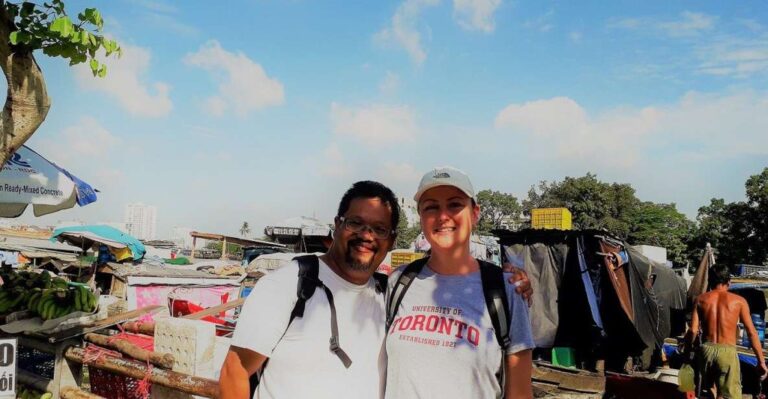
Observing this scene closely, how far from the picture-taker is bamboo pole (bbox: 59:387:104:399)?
3850 millimetres

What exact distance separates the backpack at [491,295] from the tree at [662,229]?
192 ft

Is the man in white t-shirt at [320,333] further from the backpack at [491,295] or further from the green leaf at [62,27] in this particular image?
the green leaf at [62,27]

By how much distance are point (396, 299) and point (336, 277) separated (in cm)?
30

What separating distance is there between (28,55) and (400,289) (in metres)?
3.68

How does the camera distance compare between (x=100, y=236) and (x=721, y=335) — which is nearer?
(x=721, y=335)

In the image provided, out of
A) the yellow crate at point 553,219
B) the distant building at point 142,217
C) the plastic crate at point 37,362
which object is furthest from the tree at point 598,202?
the distant building at point 142,217

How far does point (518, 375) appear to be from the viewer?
2.06m

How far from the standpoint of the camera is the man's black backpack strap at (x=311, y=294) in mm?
2133

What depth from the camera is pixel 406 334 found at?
2119mm

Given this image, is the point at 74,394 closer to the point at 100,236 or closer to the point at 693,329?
the point at 693,329

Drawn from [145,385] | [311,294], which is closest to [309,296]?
[311,294]

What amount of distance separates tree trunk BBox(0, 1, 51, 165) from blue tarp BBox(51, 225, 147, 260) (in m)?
12.1

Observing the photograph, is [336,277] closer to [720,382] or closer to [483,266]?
[483,266]

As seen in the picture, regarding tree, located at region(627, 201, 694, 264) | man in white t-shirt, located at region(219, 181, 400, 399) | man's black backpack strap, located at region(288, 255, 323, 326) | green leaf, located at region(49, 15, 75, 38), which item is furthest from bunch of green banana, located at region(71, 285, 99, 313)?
tree, located at region(627, 201, 694, 264)
